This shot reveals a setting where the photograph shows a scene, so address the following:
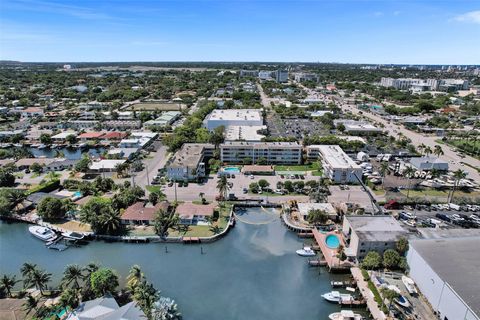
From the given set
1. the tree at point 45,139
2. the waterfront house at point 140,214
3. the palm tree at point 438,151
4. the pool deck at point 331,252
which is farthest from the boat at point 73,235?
the palm tree at point 438,151

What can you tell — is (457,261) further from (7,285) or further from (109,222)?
(7,285)

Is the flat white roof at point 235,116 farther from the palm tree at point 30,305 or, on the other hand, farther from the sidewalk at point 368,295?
the palm tree at point 30,305

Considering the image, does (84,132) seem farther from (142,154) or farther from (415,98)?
(415,98)

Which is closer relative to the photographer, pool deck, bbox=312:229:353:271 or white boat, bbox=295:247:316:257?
pool deck, bbox=312:229:353:271

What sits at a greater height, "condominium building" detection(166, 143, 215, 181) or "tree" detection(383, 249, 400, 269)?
"condominium building" detection(166, 143, 215, 181)

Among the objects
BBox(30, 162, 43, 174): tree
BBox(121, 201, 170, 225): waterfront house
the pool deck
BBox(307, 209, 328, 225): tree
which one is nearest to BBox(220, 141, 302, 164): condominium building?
BBox(307, 209, 328, 225): tree

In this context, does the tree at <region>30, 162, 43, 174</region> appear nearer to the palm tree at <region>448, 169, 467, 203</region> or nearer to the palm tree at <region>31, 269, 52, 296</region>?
the palm tree at <region>31, 269, 52, 296</region>
